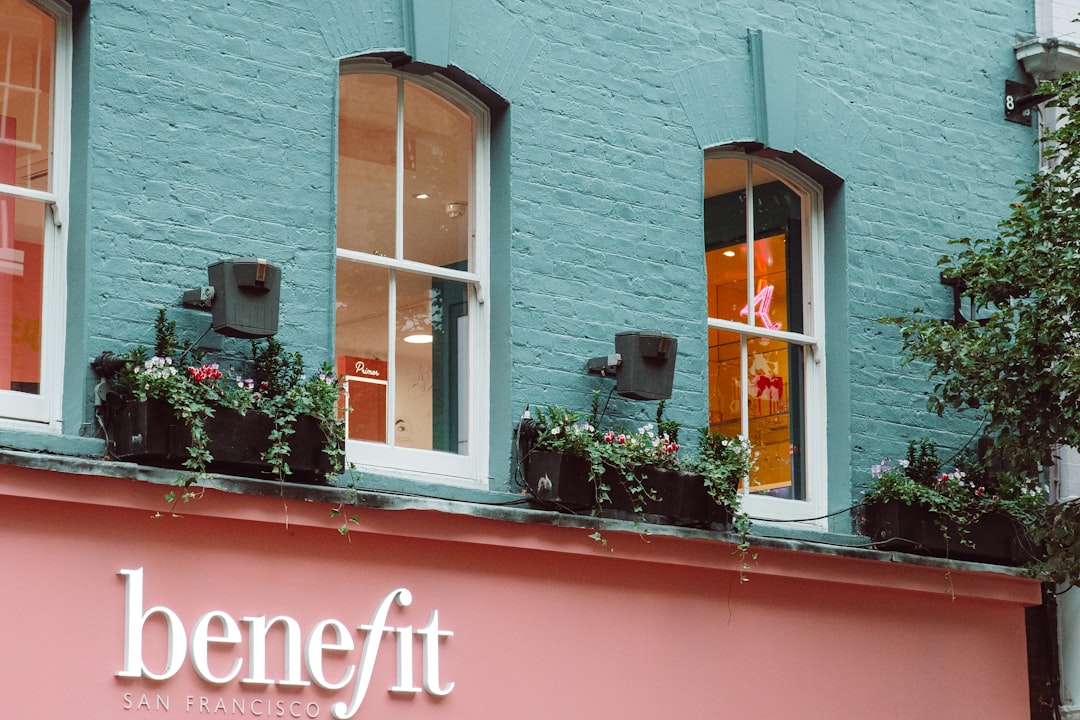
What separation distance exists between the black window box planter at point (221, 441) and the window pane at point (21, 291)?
50cm

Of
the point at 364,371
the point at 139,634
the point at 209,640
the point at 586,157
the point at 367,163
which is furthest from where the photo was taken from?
the point at 586,157

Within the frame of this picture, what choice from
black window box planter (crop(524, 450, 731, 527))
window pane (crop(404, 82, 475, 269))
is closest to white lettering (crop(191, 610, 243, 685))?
black window box planter (crop(524, 450, 731, 527))

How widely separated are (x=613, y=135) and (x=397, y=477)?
2.43 m

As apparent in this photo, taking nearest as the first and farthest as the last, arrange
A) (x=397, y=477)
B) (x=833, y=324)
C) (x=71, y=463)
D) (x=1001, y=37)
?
(x=71, y=463) < (x=397, y=477) < (x=833, y=324) < (x=1001, y=37)

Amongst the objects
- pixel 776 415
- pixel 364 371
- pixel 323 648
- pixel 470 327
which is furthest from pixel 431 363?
pixel 776 415

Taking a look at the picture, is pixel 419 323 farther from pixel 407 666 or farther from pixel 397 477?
pixel 407 666

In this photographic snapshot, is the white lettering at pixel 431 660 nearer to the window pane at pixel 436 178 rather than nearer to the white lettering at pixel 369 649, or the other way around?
the white lettering at pixel 369 649

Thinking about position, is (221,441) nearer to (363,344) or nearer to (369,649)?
(369,649)

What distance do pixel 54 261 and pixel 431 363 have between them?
2109 millimetres

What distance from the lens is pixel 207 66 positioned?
866 centimetres

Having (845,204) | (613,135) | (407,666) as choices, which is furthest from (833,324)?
(407,666)

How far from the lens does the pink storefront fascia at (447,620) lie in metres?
7.68

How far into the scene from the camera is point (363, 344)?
9.29m

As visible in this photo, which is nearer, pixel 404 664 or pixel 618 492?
pixel 404 664
